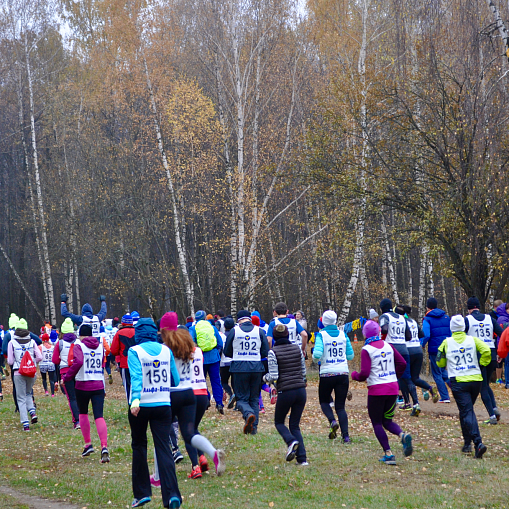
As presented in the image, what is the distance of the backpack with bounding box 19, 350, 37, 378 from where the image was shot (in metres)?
12.5

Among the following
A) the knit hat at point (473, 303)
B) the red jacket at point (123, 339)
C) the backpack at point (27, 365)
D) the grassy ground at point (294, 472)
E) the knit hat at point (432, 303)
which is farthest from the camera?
the knit hat at point (432, 303)

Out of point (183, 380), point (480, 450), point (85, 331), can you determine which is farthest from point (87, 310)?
point (480, 450)

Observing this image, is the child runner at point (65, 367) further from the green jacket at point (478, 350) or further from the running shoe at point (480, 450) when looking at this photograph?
the running shoe at point (480, 450)

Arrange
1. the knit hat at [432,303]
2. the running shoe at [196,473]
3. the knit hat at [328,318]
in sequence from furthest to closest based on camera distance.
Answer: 1. the knit hat at [432,303]
2. the knit hat at [328,318]
3. the running shoe at [196,473]

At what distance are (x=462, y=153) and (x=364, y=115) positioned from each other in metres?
3.73

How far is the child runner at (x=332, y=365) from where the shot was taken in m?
9.39

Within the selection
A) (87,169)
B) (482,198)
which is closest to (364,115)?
(482,198)

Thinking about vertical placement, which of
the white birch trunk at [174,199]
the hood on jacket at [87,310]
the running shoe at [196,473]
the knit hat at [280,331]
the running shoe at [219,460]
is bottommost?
the running shoe at [196,473]

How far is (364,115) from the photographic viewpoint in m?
20.5

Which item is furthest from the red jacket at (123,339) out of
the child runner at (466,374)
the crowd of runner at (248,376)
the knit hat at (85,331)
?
the child runner at (466,374)

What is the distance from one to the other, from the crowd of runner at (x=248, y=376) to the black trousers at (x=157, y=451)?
0.01 m

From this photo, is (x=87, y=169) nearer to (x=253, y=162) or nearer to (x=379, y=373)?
(x=253, y=162)

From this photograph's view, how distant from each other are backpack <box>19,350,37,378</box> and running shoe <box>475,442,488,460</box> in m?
8.42

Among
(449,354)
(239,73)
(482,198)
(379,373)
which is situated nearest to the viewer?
(379,373)
